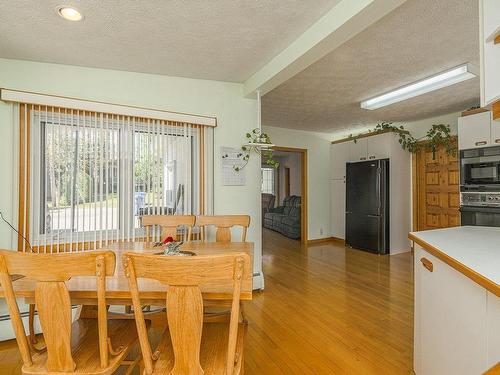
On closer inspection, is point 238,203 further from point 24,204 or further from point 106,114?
point 24,204

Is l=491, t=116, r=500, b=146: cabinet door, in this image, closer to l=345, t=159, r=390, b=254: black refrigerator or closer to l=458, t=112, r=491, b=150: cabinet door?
l=458, t=112, r=491, b=150: cabinet door

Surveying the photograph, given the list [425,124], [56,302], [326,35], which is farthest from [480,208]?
[56,302]

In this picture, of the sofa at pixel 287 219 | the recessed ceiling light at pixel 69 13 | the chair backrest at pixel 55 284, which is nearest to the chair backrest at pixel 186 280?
the chair backrest at pixel 55 284

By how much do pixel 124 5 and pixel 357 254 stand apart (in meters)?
4.66

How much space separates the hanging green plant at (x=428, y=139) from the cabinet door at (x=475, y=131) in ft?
3.43

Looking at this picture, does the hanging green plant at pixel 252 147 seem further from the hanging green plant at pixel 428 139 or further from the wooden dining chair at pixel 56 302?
the hanging green plant at pixel 428 139

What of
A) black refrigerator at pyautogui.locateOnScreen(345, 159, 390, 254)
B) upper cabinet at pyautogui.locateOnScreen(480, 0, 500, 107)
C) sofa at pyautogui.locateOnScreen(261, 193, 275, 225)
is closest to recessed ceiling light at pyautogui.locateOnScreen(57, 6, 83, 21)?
upper cabinet at pyautogui.locateOnScreen(480, 0, 500, 107)

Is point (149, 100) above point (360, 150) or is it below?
above

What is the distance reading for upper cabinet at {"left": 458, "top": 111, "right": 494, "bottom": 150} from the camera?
3.07 m

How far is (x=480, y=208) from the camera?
3164mm

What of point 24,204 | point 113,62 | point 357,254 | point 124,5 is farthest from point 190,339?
point 357,254

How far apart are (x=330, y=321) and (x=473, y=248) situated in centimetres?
144

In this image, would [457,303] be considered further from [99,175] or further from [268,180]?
[268,180]

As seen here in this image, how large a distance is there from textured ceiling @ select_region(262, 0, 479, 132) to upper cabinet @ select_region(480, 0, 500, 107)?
61cm
